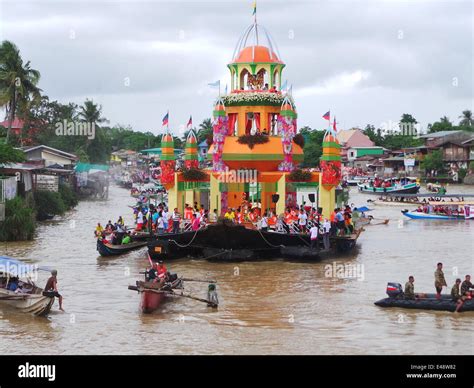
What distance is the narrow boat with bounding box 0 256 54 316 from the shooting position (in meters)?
21.8

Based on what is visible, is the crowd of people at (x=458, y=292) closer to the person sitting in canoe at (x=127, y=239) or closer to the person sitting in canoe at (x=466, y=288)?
the person sitting in canoe at (x=466, y=288)

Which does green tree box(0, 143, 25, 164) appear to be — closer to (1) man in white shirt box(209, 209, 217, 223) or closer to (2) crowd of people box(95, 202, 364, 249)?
(2) crowd of people box(95, 202, 364, 249)

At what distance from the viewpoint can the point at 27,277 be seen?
23.5 meters

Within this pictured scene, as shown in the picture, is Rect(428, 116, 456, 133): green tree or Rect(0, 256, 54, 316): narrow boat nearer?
Rect(0, 256, 54, 316): narrow boat

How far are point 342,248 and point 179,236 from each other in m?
6.68

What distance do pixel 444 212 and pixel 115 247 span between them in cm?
2753

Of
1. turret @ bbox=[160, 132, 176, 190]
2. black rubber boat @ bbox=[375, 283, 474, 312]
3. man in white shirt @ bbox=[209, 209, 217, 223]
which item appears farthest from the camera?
turret @ bbox=[160, 132, 176, 190]

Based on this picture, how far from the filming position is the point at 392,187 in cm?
8131

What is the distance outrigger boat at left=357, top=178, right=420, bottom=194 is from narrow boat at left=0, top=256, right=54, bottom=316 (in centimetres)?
5964

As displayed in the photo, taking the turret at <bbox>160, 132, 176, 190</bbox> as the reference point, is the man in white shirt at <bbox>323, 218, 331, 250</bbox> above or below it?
below

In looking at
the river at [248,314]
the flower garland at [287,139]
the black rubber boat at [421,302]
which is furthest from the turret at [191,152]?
the black rubber boat at [421,302]

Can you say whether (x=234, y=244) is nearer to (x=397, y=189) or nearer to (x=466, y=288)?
(x=466, y=288)

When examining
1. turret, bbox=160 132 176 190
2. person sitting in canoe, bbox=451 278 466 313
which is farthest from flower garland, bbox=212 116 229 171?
person sitting in canoe, bbox=451 278 466 313
